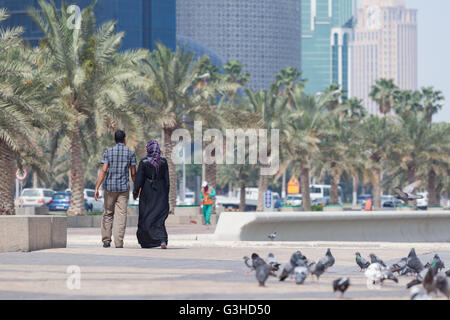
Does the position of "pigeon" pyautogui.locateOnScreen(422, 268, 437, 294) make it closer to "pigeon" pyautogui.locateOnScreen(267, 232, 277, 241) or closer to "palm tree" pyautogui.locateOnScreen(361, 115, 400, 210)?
"pigeon" pyautogui.locateOnScreen(267, 232, 277, 241)

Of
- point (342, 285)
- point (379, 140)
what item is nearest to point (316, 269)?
point (342, 285)

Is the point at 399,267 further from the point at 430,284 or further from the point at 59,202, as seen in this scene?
the point at 59,202

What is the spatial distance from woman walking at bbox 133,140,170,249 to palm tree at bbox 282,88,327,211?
3488 cm

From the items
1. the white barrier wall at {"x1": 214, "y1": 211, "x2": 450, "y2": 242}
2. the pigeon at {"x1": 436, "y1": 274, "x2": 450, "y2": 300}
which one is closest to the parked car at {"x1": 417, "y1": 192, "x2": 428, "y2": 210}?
the white barrier wall at {"x1": 214, "y1": 211, "x2": 450, "y2": 242}

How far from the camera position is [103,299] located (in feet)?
23.1

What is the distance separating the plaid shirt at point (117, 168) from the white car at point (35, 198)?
138 feet

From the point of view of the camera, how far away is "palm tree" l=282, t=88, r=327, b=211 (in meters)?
49.0

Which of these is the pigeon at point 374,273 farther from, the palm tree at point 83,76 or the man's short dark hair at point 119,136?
the palm tree at point 83,76

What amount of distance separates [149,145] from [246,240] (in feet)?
15.5

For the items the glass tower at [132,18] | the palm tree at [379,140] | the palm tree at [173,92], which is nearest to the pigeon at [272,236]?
the palm tree at [173,92]

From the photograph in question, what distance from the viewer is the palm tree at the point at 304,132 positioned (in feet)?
161

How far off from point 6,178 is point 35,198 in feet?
88.2

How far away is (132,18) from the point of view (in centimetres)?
11675
